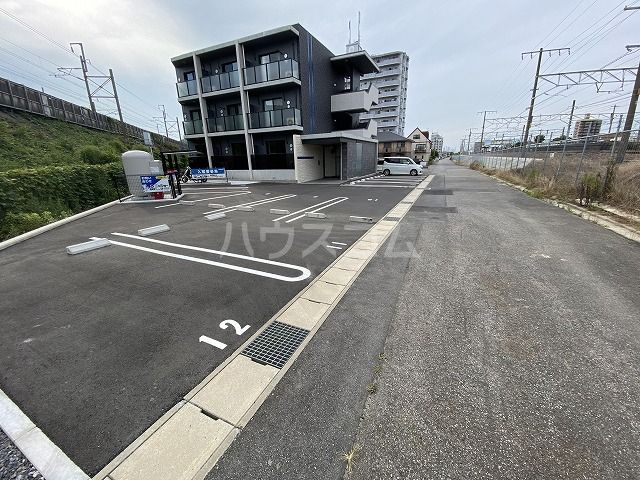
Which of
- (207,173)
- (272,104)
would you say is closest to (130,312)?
(207,173)

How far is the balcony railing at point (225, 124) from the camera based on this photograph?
1925cm

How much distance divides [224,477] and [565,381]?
267cm

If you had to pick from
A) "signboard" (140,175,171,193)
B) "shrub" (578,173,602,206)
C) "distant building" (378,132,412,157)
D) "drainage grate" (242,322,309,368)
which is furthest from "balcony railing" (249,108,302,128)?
"distant building" (378,132,412,157)

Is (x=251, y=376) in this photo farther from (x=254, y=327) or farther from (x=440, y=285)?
(x=440, y=285)

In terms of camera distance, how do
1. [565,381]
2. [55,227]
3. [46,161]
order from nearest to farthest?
[565,381] → [55,227] → [46,161]

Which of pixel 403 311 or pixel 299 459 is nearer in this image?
pixel 299 459

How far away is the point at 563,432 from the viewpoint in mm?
1810

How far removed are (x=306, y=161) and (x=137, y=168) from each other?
10.1 metres

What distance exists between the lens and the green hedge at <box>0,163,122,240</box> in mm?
7246

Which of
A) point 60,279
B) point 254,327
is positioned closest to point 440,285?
point 254,327

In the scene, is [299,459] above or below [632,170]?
below

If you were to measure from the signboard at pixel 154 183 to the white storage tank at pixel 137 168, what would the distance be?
14.6 inches

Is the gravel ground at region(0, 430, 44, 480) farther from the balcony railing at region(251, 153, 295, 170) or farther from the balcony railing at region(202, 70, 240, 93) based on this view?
the balcony railing at region(202, 70, 240, 93)

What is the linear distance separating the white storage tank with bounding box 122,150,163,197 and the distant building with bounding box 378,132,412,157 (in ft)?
110
